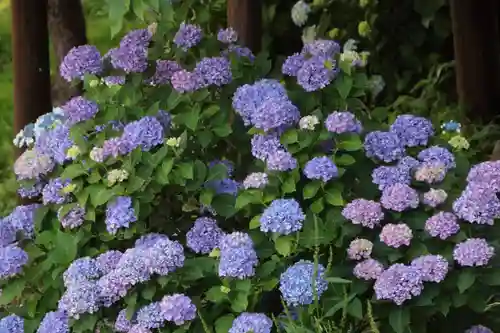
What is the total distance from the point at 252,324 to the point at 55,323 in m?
0.50

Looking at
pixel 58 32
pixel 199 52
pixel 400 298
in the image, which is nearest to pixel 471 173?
pixel 400 298

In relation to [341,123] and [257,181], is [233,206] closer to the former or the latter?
[257,181]

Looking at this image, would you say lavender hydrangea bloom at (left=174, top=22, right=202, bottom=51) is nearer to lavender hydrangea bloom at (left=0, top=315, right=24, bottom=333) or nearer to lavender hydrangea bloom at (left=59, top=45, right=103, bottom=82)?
lavender hydrangea bloom at (left=59, top=45, right=103, bottom=82)

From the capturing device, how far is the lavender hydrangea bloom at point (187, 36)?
7.83 feet

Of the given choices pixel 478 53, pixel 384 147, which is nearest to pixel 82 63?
pixel 384 147

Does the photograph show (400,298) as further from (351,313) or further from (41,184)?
(41,184)

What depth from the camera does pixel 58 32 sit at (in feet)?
12.6

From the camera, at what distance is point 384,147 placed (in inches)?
89.1

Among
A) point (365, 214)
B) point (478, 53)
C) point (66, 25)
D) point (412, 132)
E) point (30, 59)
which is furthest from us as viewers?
point (478, 53)

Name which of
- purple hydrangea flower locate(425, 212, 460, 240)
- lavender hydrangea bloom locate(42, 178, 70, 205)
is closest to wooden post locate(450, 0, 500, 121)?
purple hydrangea flower locate(425, 212, 460, 240)

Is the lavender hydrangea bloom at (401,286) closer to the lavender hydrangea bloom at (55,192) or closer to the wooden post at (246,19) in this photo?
the lavender hydrangea bloom at (55,192)

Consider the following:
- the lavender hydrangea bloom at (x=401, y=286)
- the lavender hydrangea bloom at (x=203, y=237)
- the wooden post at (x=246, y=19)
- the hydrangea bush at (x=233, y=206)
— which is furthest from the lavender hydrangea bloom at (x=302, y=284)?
the wooden post at (x=246, y=19)

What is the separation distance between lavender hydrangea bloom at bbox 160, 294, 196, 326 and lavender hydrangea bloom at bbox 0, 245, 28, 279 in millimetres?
425

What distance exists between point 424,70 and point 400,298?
3023mm
